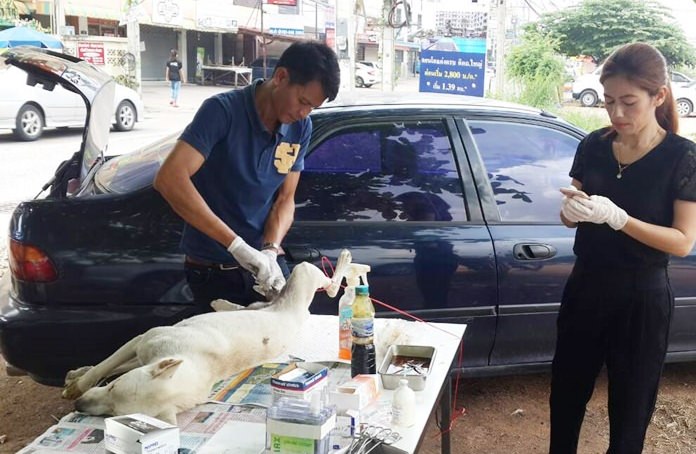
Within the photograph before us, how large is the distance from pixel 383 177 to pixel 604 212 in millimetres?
1291

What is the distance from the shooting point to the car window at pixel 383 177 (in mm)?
3064

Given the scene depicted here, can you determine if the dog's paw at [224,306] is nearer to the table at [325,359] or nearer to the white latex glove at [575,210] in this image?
the table at [325,359]

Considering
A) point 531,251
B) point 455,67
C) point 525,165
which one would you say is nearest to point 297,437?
point 531,251

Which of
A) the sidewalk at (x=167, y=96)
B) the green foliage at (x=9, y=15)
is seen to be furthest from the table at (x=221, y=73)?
the green foliage at (x=9, y=15)

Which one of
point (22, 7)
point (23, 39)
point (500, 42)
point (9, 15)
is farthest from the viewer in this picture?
point (22, 7)

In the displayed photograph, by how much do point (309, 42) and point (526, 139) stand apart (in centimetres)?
154

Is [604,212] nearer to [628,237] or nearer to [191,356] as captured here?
[628,237]

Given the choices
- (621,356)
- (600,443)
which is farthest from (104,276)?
(600,443)

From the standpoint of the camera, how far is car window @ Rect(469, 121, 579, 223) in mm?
3256

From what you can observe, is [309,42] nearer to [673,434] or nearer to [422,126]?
[422,126]

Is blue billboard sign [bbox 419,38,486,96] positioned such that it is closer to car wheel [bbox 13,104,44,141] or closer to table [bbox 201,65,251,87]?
car wheel [bbox 13,104,44,141]

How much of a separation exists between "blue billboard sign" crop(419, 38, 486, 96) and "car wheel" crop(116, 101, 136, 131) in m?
6.47

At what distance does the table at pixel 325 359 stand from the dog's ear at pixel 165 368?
15 cm

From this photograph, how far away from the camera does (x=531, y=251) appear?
3.12 metres
